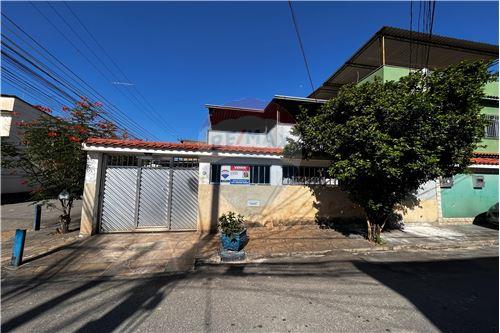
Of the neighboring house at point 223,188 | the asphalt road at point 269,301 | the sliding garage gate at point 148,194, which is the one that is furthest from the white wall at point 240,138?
the asphalt road at point 269,301

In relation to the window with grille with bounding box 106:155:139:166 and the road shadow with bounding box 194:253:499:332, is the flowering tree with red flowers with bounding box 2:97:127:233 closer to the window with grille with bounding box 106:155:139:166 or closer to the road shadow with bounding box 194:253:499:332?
the window with grille with bounding box 106:155:139:166

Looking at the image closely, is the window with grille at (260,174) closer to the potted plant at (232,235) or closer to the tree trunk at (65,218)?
the potted plant at (232,235)

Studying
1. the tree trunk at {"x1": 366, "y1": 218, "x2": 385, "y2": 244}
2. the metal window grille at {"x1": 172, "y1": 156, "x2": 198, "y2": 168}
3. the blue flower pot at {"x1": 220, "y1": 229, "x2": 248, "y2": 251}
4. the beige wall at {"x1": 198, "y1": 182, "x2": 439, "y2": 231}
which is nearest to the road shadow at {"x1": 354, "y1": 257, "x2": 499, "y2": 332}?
the tree trunk at {"x1": 366, "y1": 218, "x2": 385, "y2": 244}

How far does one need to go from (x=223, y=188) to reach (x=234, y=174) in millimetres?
657

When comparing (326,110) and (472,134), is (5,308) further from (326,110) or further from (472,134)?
(472,134)

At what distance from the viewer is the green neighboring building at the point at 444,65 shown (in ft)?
35.5

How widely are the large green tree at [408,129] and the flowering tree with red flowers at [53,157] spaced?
8.19 meters

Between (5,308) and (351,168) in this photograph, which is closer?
(5,308)

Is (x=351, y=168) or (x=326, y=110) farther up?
(x=326, y=110)

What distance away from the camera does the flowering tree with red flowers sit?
25.3ft

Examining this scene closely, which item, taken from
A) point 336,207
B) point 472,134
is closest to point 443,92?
point 472,134

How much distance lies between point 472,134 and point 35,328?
981cm

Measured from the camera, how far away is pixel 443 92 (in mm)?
6523

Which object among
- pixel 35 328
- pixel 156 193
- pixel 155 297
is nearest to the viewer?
pixel 35 328
